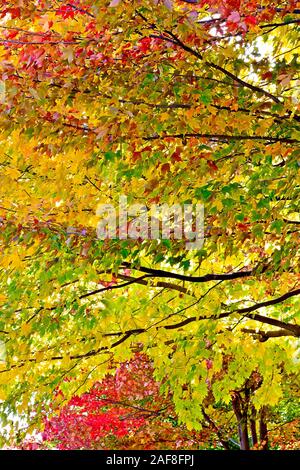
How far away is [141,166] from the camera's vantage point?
16.4ft

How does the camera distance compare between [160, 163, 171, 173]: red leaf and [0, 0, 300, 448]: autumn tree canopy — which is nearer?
[0, 0, 300, 448]: autumn tree canopy

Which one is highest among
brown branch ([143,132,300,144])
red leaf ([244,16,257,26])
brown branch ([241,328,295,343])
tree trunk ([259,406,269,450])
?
red leaf ([244,16,257,26])

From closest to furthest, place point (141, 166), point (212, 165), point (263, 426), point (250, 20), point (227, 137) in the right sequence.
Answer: point (250, 20) → point (227, 137) → point (212, 165) → point (141, 166) → point (263, 426)

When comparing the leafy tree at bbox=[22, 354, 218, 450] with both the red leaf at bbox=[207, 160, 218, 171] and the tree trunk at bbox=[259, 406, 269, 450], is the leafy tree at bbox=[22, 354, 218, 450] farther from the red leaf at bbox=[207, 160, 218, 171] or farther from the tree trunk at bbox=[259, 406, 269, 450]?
the red leaf at bbox=[207, 160, 218, 171]

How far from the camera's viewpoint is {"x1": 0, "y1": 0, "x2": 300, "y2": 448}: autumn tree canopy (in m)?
4.45

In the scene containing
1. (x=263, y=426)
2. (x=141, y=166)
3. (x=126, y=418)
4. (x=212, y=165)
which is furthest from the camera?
(x=263, y=426)

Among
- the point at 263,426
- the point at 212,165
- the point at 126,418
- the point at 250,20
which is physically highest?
the point at 250,20

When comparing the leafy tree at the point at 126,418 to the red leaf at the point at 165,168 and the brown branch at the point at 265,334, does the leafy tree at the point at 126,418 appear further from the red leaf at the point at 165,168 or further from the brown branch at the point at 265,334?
the red leaf at the point at 165,168

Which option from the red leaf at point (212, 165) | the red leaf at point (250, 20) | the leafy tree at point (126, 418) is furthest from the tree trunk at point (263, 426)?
the red leaf at point (250, 20)

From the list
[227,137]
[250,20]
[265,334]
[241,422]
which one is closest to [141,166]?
[227,137]

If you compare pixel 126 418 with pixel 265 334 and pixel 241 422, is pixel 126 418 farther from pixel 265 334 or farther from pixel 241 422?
pixel 265 334

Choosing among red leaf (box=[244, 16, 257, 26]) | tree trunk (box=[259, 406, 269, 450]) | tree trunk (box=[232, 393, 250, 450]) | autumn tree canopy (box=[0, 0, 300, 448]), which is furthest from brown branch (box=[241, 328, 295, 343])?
tree trunk (box=[259, 406, 269, 450])

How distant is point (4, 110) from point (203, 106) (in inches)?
58.5

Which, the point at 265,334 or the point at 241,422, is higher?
the point at 265,334
